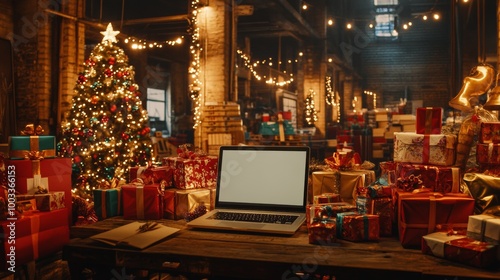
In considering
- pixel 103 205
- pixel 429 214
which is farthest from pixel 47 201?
pixel 429 214

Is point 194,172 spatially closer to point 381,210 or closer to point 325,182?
point 325,182

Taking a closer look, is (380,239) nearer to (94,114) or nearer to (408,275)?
(408,275)

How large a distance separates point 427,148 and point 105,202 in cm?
181

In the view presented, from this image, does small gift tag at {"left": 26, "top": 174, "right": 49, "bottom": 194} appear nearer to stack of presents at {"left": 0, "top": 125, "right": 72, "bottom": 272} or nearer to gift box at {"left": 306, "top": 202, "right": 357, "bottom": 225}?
stack of presents at {"left": 0, "top": 125, "right": 72, "bottom": 272}

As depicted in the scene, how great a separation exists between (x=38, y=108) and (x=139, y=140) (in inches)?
80.8

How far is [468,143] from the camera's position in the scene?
2.07 meters

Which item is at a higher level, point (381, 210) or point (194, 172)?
point (194, 172)

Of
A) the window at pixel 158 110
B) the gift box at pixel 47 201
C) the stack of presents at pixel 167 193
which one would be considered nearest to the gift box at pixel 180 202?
the stack of presents at pixel 167 193

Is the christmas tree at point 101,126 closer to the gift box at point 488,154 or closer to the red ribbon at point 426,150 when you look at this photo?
the red ribbon at point 426,150

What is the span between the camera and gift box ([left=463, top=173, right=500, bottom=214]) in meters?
1.80

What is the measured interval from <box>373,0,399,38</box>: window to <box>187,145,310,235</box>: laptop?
2119 centimetres

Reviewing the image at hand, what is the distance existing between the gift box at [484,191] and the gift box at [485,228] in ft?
0.41

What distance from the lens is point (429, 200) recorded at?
178cm

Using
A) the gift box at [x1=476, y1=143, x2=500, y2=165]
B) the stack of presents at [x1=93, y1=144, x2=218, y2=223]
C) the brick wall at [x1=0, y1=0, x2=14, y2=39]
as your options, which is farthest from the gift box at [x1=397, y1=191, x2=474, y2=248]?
Answer: the brick wall at [x1=0, y1=0, x2=14, y2=39]
